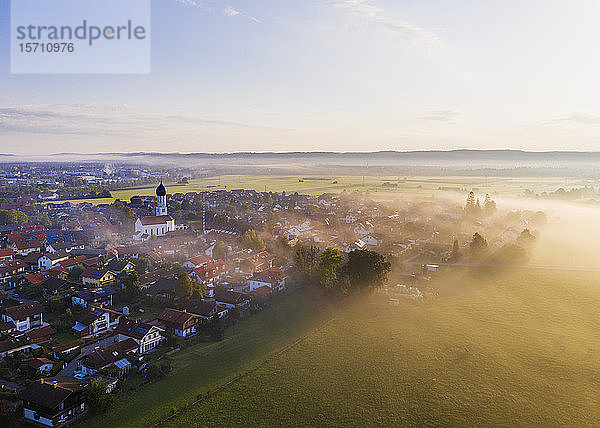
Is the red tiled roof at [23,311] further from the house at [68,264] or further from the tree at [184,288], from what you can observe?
the house at [68,264]

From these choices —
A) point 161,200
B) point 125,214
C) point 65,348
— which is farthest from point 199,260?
point 125,214

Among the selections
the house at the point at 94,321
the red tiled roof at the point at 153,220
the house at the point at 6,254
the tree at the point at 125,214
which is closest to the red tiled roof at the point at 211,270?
the house at the point at 94,321

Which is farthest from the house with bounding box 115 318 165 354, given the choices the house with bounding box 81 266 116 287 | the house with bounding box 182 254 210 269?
the house with bounding box 182 254 210 269

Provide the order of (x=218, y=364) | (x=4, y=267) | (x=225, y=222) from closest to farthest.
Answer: (x=218, y=364) → (x=4, y=267) → (x=225, y=222)

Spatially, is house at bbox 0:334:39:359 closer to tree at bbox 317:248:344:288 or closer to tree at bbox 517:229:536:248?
tree at bbox 317:248:344:288

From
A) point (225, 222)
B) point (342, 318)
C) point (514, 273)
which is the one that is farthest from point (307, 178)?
point (342, 318)

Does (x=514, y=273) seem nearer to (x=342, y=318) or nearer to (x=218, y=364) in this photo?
(x=342, y=318)

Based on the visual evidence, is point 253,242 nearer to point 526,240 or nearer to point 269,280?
point 269,280
